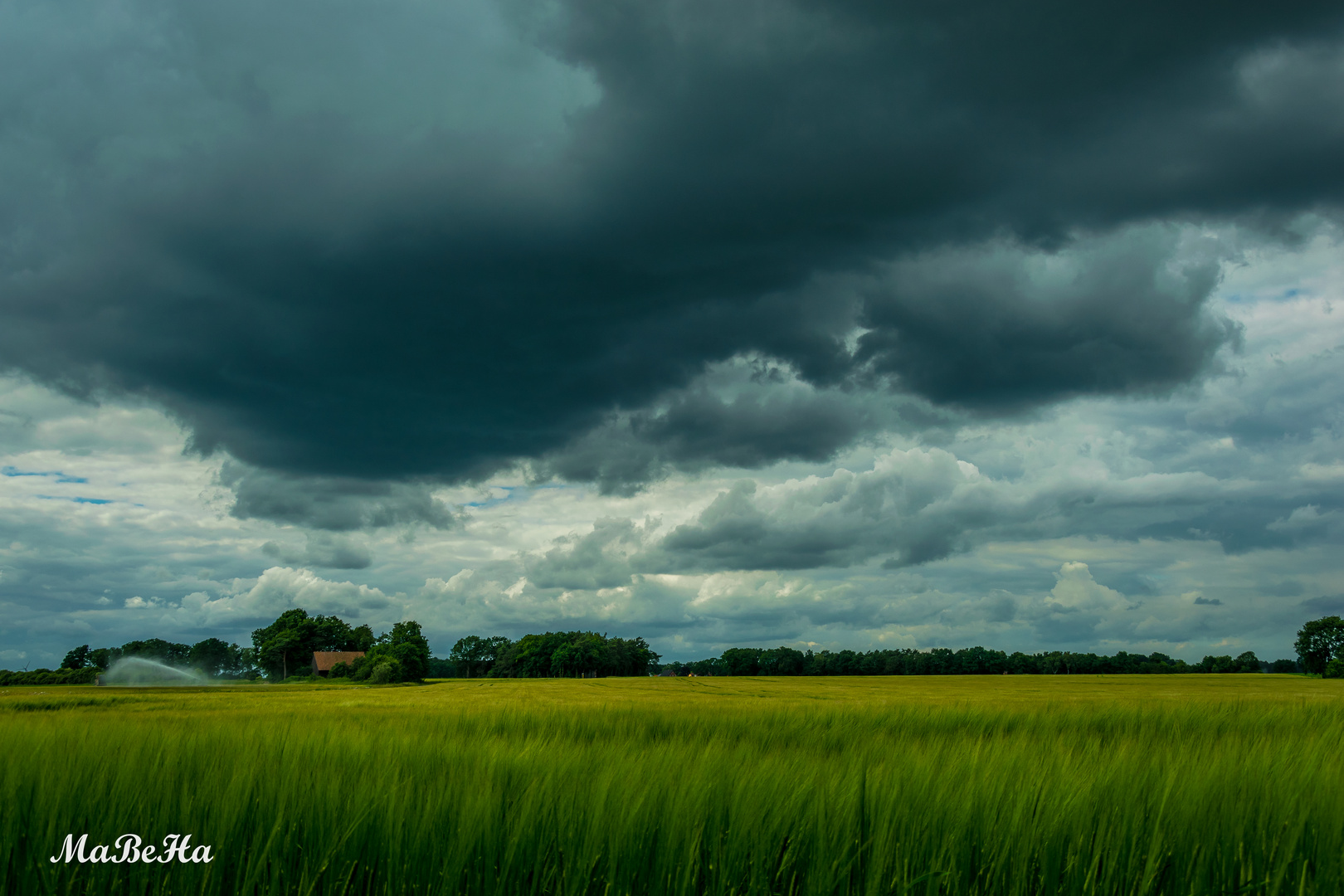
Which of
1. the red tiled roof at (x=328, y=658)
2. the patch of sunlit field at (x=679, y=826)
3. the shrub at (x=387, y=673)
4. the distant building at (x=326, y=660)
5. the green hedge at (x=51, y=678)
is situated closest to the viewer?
the patch of sunlit field at (x=679, y=826)

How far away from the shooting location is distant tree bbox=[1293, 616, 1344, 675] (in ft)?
319

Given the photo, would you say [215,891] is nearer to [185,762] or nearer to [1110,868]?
[185,762]

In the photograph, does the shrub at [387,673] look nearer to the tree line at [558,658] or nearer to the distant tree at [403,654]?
the distant tree at [403,654]

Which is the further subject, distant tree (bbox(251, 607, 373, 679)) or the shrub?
distant tree (bbox(251, 607, 373, 679))

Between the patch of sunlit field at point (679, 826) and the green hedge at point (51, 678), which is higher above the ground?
the patch of sunlit field at point (679, 826)

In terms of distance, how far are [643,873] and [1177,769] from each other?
345 centimetres

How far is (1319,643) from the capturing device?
98688mm

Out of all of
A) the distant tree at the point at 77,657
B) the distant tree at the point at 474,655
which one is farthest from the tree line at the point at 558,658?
the distant tree at the point at 77,657

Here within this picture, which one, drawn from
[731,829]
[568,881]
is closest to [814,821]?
[731,829]

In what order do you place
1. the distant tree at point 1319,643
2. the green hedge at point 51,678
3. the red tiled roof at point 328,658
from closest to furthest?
the green hedge at point 51,678 → the distant tree at point 1319,643 → the red tiled roof at point 328,658

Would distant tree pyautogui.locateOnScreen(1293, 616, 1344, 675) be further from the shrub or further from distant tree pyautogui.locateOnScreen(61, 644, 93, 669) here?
distant tree pyautogui.locateOnScreen(61, 644, 93, 669)

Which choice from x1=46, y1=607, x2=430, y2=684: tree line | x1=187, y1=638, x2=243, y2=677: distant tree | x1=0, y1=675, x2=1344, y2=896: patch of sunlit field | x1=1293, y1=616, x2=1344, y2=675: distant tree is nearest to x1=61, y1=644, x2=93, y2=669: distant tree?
x1=46, y1=607, x2=430, y2=684: tree line

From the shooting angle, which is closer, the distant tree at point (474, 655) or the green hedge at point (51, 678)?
the green hedge at point (51, 678)

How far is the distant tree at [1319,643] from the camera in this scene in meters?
97.4
